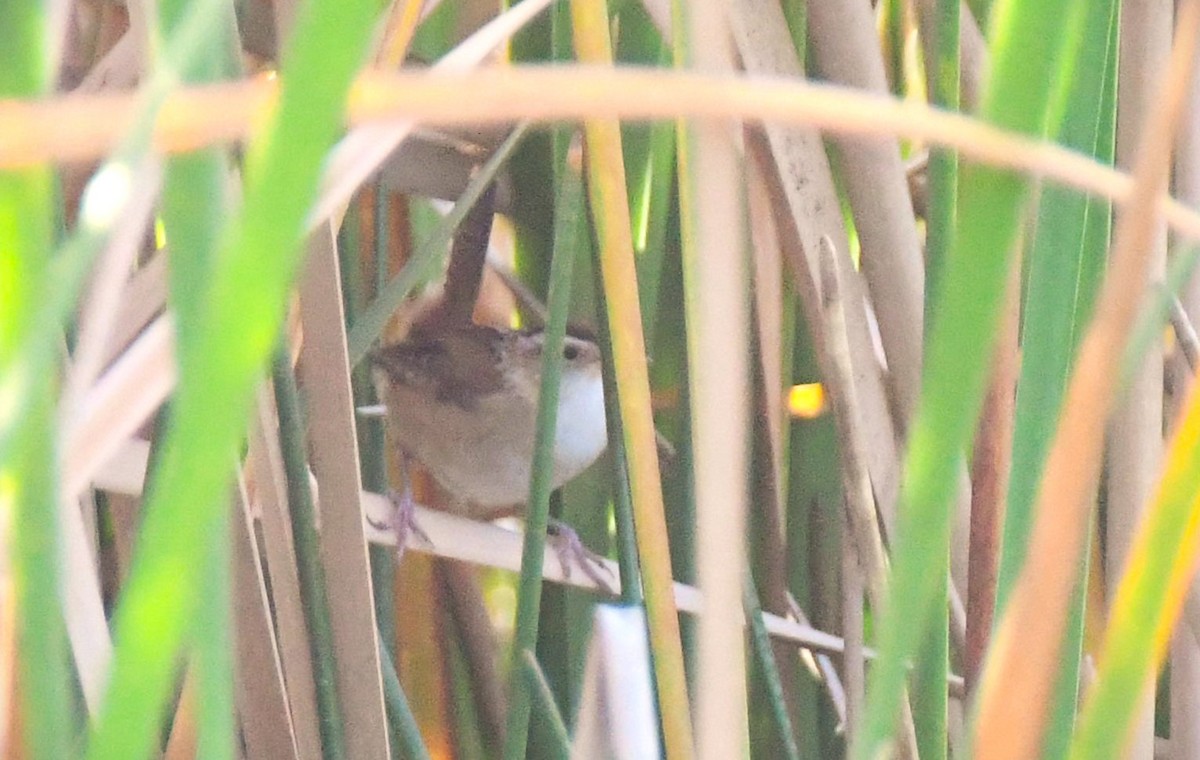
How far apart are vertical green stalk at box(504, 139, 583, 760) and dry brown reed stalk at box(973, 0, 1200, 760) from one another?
380mm

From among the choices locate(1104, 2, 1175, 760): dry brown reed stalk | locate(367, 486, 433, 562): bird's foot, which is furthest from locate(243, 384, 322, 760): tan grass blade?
locate(1104, 2, 1175, 760): dry brown reed stalk

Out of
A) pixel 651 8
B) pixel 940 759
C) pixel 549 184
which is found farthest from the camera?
pixel 549 184

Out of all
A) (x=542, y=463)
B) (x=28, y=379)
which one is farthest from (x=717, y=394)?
(x=542, y=463)

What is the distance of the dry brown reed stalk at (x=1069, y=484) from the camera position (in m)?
0.30

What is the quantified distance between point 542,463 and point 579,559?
1.19 feet

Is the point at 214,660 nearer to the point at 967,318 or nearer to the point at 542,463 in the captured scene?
the point at 967,318

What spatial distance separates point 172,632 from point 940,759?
530 mm

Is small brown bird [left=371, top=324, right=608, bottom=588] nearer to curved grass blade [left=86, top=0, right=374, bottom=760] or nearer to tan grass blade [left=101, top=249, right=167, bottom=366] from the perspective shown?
tan grass blade [left=101, top=249, right=167, bottom=366]

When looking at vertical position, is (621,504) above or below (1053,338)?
below

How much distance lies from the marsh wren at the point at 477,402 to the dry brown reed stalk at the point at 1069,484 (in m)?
1.17

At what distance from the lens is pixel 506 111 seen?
285mm

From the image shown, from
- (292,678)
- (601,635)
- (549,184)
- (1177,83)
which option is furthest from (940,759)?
(549,184)

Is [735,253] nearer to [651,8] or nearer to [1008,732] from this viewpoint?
[1008,732]

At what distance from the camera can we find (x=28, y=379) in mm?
248
